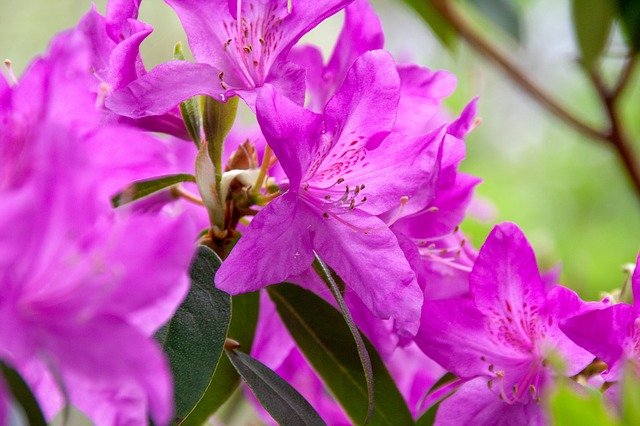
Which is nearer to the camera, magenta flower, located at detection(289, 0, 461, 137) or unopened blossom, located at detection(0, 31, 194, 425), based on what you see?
unopened blossom, located at detection(0, 31, 194, 425)

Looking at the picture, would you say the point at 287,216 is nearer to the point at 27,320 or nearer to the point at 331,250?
the point at 331,250

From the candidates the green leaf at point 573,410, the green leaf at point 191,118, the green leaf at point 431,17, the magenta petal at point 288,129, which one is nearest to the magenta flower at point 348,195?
the magenta petal at point 288,129

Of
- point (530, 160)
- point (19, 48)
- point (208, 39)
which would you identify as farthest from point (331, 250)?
point (19, 48)

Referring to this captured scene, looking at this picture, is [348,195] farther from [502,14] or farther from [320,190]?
[502,14]

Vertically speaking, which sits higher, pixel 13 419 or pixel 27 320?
pixel 27 320

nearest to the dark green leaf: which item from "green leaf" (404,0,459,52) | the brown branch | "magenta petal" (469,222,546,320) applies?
"magenta petal" (469,222,546,320)

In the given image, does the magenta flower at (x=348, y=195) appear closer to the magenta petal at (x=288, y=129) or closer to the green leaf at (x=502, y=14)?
the magenta petal at (x=288, y=129)

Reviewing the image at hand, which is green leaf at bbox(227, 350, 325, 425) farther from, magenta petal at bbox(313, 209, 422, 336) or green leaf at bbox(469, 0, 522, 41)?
green leaf at bbox(469, 0, 522, 41)
